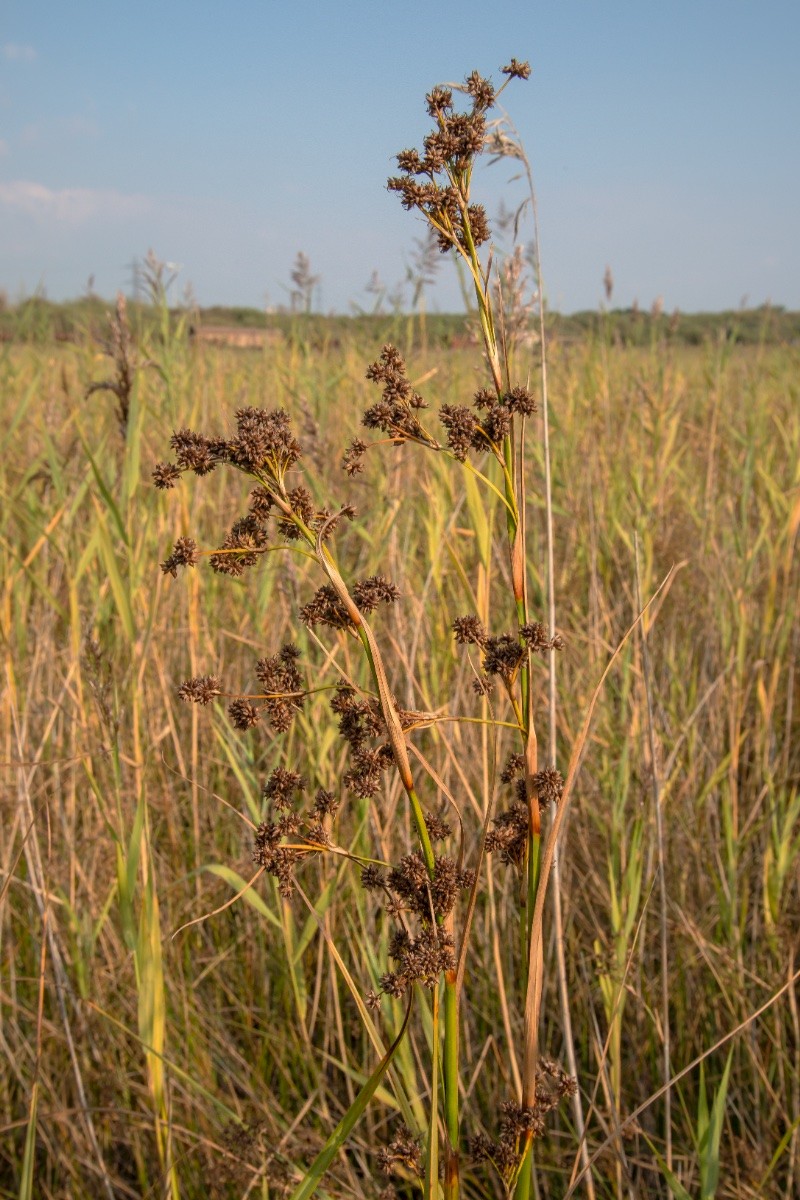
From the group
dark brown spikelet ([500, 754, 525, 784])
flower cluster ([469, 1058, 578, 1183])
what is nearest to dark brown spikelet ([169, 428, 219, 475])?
dark brown spikelet ([500, 754, 525, 784])

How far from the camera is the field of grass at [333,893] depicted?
126 centimetres

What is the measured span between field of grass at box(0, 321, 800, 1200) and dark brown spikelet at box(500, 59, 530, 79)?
0.42 meters

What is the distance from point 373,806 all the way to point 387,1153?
2.28ft

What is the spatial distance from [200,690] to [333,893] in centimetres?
95

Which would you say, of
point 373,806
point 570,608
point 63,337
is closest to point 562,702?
point 570,608

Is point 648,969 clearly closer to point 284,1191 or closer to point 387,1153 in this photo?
point 284,1191

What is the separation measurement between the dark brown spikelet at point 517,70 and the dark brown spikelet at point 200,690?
0.50 metres

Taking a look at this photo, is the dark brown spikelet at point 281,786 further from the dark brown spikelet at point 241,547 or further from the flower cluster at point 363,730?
the dark brown spikelet at point 241,547

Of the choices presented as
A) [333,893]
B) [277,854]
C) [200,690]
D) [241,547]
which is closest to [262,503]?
[241,547]

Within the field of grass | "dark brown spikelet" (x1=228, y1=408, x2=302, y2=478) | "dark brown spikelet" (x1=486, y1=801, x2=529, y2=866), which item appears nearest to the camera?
"dark brown spikelet" (x1=228, y1=408, x2=302, y2=478)

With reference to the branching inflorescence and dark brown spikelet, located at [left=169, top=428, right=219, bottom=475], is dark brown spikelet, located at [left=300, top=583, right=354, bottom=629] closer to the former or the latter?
the branching inflorescence


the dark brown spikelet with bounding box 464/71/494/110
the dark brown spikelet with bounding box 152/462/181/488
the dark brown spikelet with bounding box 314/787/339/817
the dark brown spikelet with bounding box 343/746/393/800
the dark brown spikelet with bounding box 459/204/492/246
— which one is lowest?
the dark brown spikelet with bounding box 314/787/339/817

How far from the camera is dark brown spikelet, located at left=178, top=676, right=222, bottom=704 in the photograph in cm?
63

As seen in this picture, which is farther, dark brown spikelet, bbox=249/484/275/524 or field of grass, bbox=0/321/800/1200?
field of grass, bbox=0/321/800/1200
